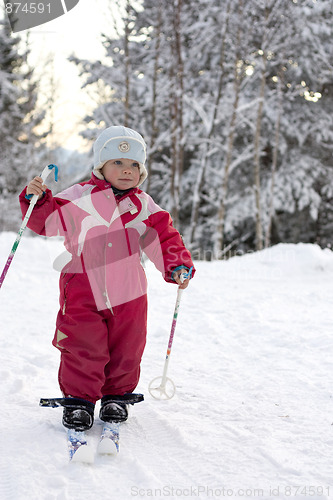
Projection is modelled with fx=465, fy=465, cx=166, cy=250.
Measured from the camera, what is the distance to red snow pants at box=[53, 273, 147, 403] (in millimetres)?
2287

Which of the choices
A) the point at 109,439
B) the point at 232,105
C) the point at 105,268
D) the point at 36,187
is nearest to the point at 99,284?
the point at 105,268

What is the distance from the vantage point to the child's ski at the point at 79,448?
194 cm

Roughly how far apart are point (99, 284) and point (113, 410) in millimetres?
631

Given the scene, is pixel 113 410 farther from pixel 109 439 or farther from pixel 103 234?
pixel 103 234

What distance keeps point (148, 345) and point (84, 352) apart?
1850 mm

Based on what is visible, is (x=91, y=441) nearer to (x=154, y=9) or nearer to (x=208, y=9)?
(x=154, y=9)

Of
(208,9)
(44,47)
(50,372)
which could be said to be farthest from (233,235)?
(50,372)

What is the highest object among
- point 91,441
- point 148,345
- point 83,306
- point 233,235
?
point 83,306

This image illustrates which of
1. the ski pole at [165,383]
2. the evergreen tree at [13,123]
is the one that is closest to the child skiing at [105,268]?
the ski pole at [165,383]

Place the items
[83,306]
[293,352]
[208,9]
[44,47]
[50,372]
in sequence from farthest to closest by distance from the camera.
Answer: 1. [44,47]
2. [208,9]
3. [293,352]
4. [50,372]
5. [83,306]

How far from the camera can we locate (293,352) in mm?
3881

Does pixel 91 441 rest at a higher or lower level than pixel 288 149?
higher

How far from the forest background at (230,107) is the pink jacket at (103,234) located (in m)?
9.85

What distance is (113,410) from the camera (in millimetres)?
2314
